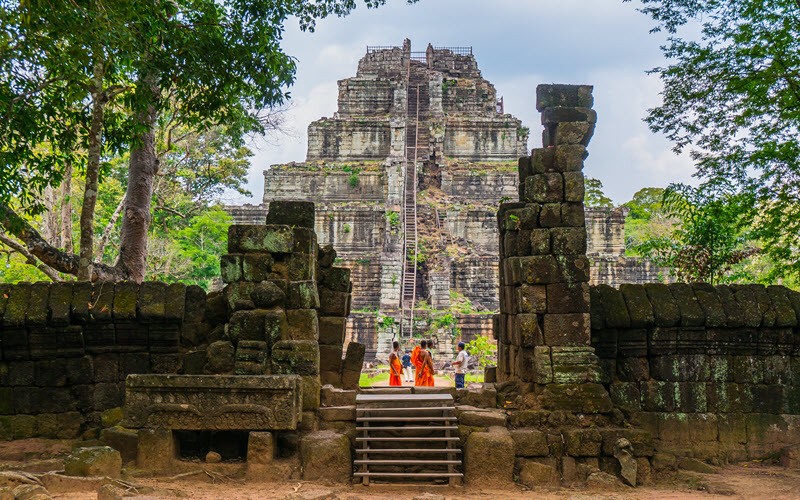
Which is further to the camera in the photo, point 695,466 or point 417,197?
point 417,197

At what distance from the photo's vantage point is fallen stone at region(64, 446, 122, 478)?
623 cm

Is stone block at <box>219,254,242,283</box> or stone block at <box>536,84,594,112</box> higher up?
stone block at <box>536,84,594,112</box>

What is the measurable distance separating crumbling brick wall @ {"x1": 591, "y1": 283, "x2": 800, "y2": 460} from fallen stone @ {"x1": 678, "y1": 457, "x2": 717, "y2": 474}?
17 centimetres

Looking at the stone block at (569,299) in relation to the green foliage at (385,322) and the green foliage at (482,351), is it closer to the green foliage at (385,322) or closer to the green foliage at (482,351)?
the green foliage at (482,351)

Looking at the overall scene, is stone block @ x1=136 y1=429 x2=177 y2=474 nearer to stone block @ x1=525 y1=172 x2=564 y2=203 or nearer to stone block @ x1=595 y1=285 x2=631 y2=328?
stone block @ x1=525 y1=172 x2=564 y2=203

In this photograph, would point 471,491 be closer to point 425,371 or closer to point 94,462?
point 94,462

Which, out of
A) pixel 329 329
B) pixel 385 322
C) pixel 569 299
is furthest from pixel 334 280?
pixel 385 322

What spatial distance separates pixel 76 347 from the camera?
7457 millimetres

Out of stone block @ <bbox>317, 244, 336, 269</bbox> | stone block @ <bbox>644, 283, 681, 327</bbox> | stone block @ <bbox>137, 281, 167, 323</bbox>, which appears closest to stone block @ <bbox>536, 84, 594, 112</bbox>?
stone block @ <bbox>644, 283, 681, 327</bbox>

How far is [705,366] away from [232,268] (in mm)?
5111

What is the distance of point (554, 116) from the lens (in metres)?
7.86

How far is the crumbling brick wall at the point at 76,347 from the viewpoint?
7.36 m

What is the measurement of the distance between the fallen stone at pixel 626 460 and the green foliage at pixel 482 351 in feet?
41.7

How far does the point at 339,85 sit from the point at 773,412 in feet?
106
